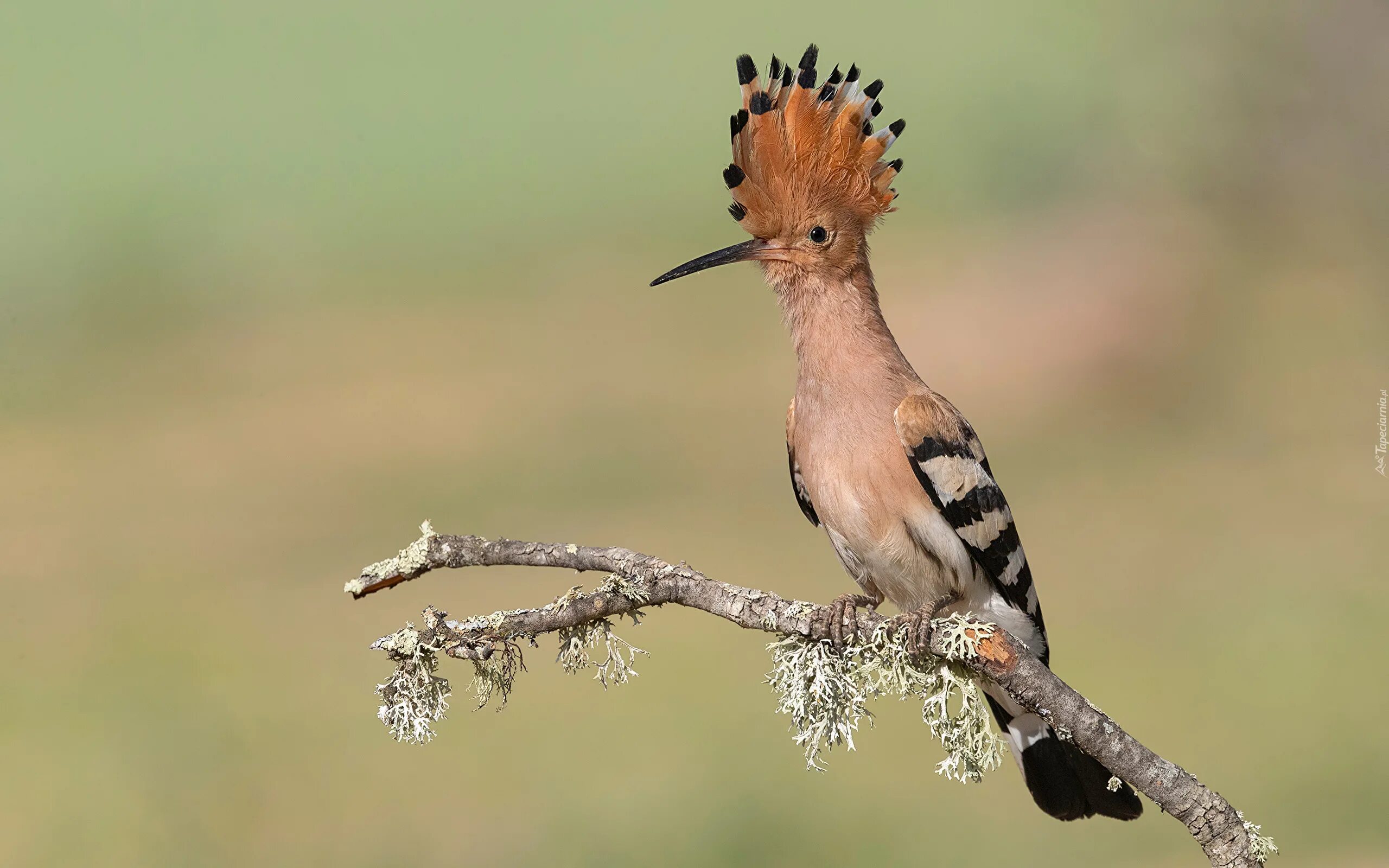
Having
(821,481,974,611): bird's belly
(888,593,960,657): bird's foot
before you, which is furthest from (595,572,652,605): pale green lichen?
(821,481,974,611): bird's belly

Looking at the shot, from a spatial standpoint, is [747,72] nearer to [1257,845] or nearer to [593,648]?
[593,648]

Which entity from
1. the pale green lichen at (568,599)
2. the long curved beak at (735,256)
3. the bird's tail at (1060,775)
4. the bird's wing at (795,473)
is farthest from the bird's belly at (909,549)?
the pale green lichen at (568,599)

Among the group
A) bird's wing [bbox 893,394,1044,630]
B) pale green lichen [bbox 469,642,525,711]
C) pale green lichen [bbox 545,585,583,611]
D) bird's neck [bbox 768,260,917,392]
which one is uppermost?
bird's neck [bbox 768,260,917,392]

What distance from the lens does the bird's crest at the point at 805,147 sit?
2.31 meters

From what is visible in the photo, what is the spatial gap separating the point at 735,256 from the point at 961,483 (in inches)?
22.7

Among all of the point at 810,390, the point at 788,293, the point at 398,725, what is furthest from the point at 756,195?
the point at 398,725

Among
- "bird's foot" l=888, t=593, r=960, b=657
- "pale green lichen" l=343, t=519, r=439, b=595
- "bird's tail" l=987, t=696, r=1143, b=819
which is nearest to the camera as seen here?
"pale green lichen" l=343, t=519, r=439, b=595

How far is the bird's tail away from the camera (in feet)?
8.23

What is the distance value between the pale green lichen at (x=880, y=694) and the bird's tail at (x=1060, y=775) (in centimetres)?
41

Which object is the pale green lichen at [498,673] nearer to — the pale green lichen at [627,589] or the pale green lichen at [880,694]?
the pale green lichen at [627,589]

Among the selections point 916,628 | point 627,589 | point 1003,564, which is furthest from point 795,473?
point 627,589

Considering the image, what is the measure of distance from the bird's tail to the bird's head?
1.01 metres

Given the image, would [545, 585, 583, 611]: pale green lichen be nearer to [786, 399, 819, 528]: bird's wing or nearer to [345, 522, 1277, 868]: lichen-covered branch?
[345, 522, 1277, 868]: lichen-covered branch

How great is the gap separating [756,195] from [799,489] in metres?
0.60
